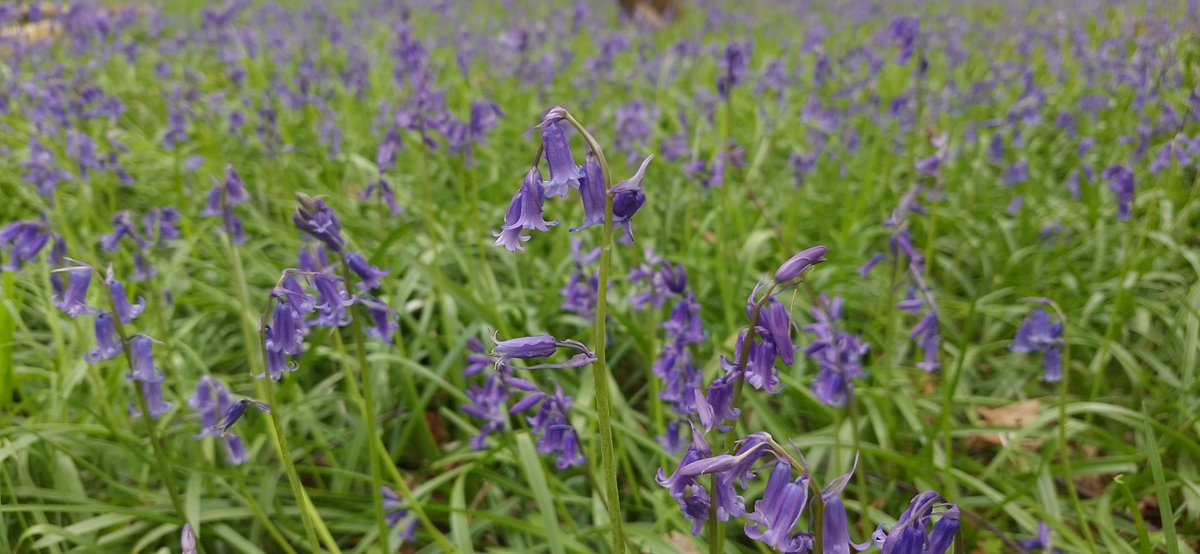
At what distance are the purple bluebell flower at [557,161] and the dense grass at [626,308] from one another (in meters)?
0.49

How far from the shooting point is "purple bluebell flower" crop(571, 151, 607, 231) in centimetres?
145

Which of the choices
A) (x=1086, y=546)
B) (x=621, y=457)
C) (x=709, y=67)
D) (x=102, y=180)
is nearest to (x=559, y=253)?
(x=621, y=457)

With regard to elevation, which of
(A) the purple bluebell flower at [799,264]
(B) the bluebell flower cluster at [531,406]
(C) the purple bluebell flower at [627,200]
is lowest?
(B) the bluebell flower cluster at [531,406]

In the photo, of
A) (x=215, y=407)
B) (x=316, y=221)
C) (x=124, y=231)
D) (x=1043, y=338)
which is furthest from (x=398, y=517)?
(x=1043, y=338)

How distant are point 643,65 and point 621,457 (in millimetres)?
5754

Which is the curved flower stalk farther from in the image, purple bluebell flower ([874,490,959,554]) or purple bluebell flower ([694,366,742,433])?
purple bluebell flower ([874,490,959,554])

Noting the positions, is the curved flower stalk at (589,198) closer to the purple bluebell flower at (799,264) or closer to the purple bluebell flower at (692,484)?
the purple bluebell flower at (692,484)

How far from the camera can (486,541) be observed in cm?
295

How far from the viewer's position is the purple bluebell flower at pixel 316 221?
1878 mm

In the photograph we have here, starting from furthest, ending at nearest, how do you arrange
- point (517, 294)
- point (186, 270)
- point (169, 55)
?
point (169, 55) < point (186, 270) < point (517, 294)

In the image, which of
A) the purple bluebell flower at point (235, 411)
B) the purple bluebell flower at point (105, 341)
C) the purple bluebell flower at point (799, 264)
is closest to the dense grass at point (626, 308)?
the purple bluebell flower at point (799, 264)

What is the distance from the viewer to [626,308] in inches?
155

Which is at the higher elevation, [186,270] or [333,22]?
[333,22]

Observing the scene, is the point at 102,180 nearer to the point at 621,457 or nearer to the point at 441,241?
the point at 441,241
